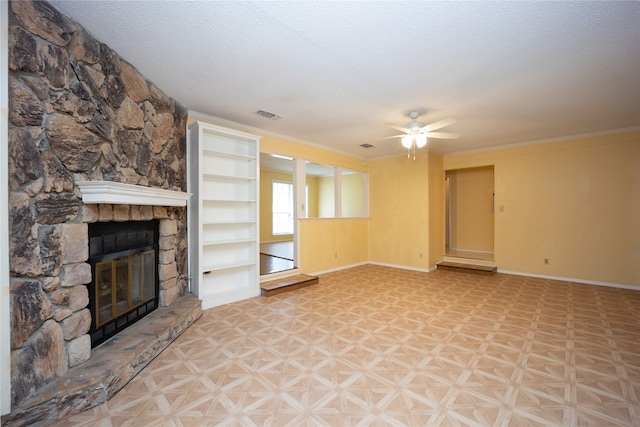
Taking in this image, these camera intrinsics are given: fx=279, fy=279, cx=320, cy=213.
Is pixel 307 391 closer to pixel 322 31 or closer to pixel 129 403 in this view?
pixel 129 403

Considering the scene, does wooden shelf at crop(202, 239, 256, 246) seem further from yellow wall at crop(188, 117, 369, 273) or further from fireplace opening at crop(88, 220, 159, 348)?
yellow wall at crop(188, 117, 369, 273)

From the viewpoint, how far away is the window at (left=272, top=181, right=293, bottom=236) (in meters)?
9.82

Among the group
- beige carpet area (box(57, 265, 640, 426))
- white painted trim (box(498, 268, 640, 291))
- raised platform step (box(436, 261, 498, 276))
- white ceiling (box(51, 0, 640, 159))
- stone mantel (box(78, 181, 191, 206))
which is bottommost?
beige carpet area (box(57, 265, 640, 426))

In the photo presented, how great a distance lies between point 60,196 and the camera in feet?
6.00

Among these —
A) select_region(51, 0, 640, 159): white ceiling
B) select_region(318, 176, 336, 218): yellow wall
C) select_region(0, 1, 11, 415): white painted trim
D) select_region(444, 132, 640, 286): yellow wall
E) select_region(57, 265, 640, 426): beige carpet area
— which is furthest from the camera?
select_region(318, 176, 336, 218): yellow wall

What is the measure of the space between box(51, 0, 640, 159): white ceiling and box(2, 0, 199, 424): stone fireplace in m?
0.33

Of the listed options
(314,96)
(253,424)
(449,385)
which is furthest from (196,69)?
(449,385)

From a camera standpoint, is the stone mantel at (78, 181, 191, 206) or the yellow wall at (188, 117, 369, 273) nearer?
the stone mantel at (78, 181, 191, 206)

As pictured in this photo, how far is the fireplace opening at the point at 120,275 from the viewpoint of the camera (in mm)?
2189

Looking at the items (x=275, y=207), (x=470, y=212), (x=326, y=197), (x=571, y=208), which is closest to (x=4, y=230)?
(x=571, y=208)

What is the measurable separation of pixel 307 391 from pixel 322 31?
101 inches

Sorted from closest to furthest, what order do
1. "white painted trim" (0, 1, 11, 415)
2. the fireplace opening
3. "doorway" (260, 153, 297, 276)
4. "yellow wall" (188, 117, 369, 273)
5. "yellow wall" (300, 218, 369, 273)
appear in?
"white painted trim" (0, 1, 11, 415) < the fireplace opening < "yellow wall" (188, 117, 369, 273) < "yellow wall" (300, 218, 369, 273) < "doorway" (260, 153, 297, 276)

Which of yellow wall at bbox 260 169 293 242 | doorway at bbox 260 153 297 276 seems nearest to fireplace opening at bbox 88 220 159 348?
doorway at bbox 260 153 297 276

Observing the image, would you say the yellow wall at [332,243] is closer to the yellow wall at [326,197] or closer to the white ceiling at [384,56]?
the white ceiling at [384,56]
